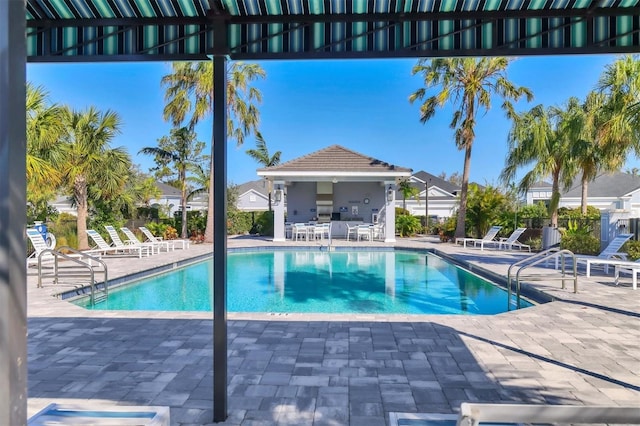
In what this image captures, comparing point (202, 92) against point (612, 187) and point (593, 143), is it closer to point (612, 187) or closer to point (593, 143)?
point (593, 143)

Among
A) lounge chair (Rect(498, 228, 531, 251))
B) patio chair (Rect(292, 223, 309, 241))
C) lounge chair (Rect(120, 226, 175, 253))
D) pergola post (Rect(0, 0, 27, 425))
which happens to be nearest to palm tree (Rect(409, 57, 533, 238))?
lounge chair (Rect(498, 228, 531, 251))

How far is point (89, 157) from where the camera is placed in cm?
1309

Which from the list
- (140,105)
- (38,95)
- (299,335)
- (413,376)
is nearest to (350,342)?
(299,335)

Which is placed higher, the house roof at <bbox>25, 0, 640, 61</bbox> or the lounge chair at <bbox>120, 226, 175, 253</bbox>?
the house roof at <bbox>25, 0, 640, 61</bbox>

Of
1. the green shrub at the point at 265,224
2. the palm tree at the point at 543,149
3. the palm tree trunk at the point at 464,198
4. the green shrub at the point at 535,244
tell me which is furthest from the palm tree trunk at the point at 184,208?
the green shrub at the point at 535,244

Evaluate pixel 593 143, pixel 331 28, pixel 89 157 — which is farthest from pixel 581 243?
pixel 89 157

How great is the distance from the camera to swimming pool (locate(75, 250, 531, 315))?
7.96 meters

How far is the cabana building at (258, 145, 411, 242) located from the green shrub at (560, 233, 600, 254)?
7.20m

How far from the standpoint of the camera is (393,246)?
1714 centimetres

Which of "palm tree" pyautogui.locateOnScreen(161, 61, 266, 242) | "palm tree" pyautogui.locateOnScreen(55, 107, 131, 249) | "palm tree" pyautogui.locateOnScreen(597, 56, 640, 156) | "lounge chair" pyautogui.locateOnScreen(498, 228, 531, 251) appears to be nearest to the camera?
"palm tree" pyautogui.locateOnScreen(597, 56, 640, 156)

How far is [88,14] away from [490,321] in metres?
5.67

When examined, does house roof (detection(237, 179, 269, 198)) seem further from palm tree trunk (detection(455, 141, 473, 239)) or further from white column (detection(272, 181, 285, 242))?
palm tree trunk (detection(455, 141, 473, 239))

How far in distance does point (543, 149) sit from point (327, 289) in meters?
10.3

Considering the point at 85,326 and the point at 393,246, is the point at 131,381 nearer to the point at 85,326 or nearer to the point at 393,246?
the point at 85,326
